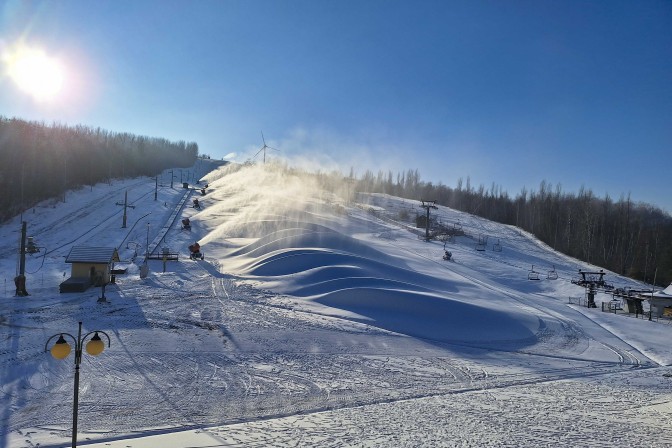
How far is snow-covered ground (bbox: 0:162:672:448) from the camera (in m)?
11.2

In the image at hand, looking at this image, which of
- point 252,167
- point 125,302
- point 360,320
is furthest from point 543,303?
point 252,167

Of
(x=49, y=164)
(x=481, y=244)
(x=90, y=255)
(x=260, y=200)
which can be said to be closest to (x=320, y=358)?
(x=90, y=255)

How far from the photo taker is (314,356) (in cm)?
1741

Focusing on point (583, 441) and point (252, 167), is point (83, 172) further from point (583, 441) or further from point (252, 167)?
point (583, 441)

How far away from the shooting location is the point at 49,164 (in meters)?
74.1

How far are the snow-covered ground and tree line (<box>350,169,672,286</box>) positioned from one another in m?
41.1

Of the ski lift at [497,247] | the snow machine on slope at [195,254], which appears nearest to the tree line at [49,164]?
the snow machine on slope at [195,254]

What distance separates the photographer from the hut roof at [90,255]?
2798cm

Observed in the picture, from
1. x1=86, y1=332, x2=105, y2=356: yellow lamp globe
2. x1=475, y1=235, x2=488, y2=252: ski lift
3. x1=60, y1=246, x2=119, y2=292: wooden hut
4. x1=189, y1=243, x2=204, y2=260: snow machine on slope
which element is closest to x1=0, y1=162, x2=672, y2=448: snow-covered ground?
x1=60, y1=246, x2=119, y2=292: wooden hut

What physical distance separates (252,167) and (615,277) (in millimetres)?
76580

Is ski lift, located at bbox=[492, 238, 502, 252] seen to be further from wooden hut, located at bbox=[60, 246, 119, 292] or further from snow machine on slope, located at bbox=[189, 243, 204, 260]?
wooden hut, located at bbox=[60, 246, 119, 292]

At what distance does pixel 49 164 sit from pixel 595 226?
303ft

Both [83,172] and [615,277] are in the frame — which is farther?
[83,172]

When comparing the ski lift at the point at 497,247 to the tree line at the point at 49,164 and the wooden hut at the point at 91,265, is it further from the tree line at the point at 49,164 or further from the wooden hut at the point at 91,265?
the tree line at the point at 49,164
